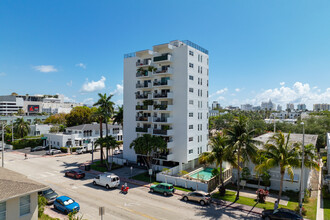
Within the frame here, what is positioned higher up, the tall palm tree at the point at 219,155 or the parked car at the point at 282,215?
the tall palm tree at the point at 219,155

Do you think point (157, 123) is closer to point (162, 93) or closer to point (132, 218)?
point (162, 93)

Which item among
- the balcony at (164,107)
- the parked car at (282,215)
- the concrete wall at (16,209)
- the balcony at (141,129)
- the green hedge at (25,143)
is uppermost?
the balcony at (164,107)

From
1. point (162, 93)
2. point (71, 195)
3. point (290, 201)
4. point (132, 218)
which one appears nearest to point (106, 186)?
point (71, 195)

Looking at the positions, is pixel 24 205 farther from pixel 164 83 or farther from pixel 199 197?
pixel 164 83

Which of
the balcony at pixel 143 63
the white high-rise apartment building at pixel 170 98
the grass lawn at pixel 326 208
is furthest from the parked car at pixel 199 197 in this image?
the balcony at pixel 143 63

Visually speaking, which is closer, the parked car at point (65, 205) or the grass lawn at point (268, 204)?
the parked car at point (65, 205)

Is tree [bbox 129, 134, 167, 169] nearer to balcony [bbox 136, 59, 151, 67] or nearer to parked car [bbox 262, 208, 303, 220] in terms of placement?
balcony [bbox 136, 59, 151, 67]

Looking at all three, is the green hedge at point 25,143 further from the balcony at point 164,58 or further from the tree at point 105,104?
the balcony at point 164,58
